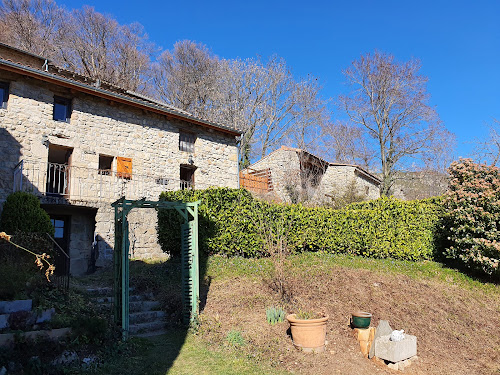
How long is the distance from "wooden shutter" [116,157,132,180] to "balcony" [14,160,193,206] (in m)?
0.04

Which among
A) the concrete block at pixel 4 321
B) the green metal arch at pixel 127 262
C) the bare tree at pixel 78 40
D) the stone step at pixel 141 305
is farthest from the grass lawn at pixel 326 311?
the bare tree at pixel 78 40

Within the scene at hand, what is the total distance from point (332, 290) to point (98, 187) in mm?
8608

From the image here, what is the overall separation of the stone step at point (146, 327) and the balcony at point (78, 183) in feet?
19.2

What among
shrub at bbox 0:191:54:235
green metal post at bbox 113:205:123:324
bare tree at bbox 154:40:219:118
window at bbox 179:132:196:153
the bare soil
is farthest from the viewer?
bare tree at bbox 154:40:219:118

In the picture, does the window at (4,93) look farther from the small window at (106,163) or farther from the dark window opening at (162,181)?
the dark window opening at (162,181)

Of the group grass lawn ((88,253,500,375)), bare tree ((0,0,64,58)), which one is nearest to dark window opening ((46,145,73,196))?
grass lawn ((88,253,500,375))

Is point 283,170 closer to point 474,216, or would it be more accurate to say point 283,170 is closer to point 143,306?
point 474,216

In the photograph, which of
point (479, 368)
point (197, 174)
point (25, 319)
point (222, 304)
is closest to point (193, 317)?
point (222, 304)

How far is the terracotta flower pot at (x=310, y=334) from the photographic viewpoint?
5.84 metres

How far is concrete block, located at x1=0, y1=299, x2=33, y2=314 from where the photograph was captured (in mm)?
5070

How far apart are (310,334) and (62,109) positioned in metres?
11.2

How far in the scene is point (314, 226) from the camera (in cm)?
1081

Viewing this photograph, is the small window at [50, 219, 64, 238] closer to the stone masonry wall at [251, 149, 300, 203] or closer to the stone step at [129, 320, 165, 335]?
the stone step at [129, 320, 165, 335]

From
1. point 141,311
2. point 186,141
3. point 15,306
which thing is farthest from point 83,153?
point 15,306
